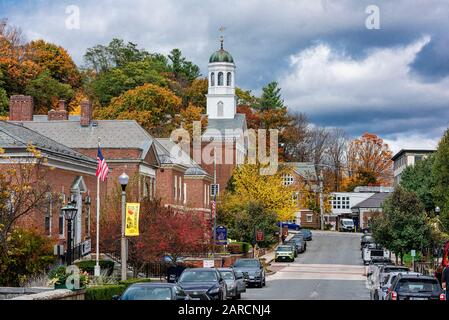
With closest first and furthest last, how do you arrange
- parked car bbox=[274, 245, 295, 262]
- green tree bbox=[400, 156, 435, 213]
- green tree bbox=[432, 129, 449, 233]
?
green tree bbox=[432, 129, 449, 233] → parked car bbox=[274, 245, 295, 262] → green tree bbox=[400, 156, 435, 213]

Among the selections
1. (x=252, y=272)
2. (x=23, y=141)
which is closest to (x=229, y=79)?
(x=252, y=272)

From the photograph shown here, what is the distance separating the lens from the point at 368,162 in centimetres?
15775

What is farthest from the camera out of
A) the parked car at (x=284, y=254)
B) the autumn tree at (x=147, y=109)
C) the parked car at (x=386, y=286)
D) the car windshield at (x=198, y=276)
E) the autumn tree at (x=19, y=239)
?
the autumn tree at (x=147, y=109)

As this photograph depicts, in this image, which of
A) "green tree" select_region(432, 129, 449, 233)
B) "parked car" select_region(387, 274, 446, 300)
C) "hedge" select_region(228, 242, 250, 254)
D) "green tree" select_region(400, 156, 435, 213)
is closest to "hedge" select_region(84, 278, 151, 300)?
"parked car" select_region(387, 274, 446, 300)

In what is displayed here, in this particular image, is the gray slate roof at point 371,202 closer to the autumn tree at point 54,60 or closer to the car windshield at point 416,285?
the autumn tree at point 54,60

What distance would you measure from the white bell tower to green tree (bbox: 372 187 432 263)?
205 feet

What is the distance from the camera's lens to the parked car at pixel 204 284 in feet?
114

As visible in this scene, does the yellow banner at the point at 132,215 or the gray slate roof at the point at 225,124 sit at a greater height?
the gray slate roof at the point at 225,124

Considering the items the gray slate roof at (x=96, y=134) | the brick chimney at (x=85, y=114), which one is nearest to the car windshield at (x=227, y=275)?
the gray slate roof at (x=96, y=134)

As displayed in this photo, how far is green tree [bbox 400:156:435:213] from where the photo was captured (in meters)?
98.8

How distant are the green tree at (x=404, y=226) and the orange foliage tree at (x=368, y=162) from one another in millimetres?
84091

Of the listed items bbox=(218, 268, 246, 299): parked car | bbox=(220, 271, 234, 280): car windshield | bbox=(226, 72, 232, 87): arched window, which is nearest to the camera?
bbox=(218, 268, 246, 299): parked car

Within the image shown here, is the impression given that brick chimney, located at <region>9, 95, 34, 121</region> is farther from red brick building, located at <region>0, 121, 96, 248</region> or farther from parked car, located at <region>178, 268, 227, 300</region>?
parked car, located at <region>178, 268, 227, 300</region>
